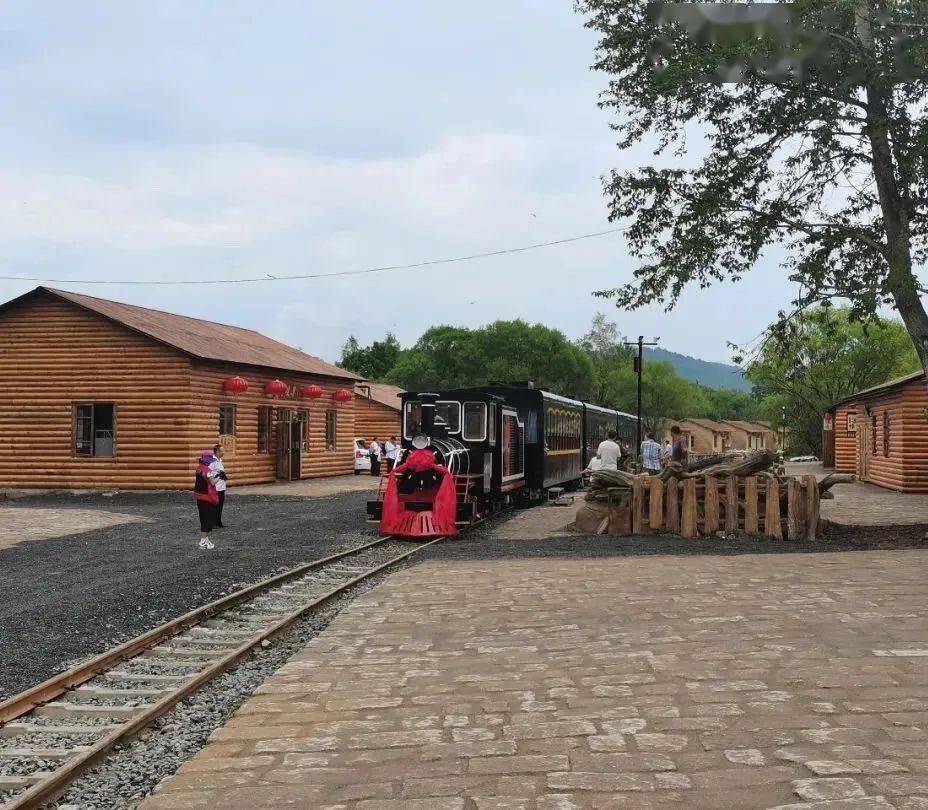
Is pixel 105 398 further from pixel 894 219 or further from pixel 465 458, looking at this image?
pixel 894 219

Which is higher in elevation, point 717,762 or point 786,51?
point 786,51

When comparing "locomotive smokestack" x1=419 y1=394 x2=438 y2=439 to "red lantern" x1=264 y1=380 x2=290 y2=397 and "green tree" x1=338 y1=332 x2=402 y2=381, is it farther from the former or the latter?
"green tree" x1=338 y1=332 x2=402 y2=381

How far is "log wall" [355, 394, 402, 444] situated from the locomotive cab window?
29327 mm

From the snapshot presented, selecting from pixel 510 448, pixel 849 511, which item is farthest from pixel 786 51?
pixel 849 511

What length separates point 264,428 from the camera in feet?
98.0

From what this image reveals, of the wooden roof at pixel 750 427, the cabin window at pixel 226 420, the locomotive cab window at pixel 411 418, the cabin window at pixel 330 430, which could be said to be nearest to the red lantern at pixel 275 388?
the cabin window at pixel 226 420

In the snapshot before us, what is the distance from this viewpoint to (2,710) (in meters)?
5.88

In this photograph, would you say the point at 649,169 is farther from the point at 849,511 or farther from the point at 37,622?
the point at 37,622

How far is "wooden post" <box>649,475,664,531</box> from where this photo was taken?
609 inches

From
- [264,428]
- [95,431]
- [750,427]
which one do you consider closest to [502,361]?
[750,427]

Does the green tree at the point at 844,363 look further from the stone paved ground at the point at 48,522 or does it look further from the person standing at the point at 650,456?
the stone paved ground at the point at 48,522

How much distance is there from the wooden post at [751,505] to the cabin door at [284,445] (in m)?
18.6

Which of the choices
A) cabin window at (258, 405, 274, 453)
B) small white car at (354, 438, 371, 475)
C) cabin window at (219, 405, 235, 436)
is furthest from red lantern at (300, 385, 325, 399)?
small white car at (354, 438, 371, 475)

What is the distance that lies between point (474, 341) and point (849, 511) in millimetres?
72886
